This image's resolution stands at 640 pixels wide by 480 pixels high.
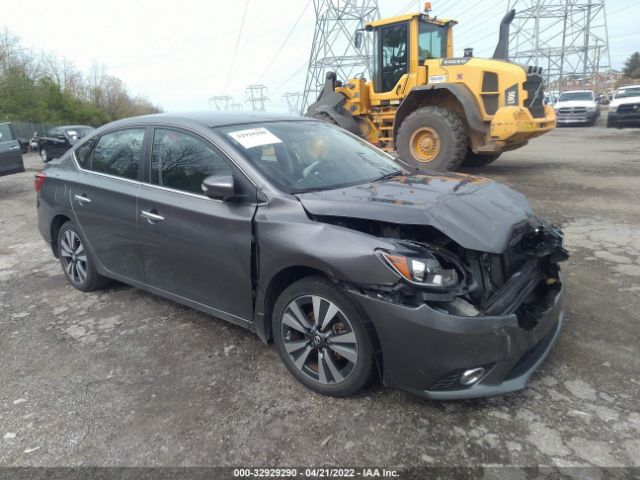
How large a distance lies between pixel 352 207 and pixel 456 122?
23.4 ft

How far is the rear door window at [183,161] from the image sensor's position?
10.6 ft

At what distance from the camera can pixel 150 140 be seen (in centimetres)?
365

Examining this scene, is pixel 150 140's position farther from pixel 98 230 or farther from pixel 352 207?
pixel 352 207

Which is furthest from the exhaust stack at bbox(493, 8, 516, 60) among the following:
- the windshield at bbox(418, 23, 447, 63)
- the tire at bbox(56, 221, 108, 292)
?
the tire at bbox(56, 221, 108, 292)

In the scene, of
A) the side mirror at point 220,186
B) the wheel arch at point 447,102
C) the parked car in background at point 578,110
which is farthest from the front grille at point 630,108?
the side mirror at point 220,186

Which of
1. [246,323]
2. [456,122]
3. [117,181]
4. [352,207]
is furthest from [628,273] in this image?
[456,122]

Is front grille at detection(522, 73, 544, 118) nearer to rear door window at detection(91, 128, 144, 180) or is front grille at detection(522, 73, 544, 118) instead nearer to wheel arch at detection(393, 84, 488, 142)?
wheel arch at detection(393, 84, 488, 142)

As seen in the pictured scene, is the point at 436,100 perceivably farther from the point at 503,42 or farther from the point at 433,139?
the point at 503,42

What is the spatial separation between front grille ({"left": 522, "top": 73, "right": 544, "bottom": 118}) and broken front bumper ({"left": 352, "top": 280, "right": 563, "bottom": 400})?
7874mm

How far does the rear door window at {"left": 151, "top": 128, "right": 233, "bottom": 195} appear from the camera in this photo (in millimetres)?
3234

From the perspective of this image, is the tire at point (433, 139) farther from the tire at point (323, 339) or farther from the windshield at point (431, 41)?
the tire at point (323, 339)

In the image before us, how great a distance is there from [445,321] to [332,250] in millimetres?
685

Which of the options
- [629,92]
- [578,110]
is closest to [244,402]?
[629,92]

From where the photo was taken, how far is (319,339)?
8.85 ft
